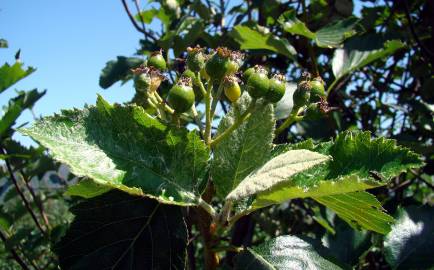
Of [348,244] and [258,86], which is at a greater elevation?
[258,86]

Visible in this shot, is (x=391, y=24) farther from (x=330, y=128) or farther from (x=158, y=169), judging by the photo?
(x=158, y=169)

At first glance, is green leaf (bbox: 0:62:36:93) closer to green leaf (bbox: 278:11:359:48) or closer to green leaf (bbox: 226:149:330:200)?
green leaf (bbox: 278:11:359:48)

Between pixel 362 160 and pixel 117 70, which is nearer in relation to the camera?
pixel 362 160

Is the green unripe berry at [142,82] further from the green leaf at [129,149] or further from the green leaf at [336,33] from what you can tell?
the green leaf at [336,33]

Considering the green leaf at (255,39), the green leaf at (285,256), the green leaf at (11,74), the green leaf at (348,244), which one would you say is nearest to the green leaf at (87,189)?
the green leaf at (285,256)

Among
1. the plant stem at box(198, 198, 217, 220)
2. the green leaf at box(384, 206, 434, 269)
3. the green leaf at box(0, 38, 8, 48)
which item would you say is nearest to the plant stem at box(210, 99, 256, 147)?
the plant stem at box(198, 198, 217, 220)

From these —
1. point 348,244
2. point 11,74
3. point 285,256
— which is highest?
point 11,74

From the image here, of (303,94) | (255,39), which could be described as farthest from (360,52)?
(303,94)

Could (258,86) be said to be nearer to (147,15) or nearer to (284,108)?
(284,108)
